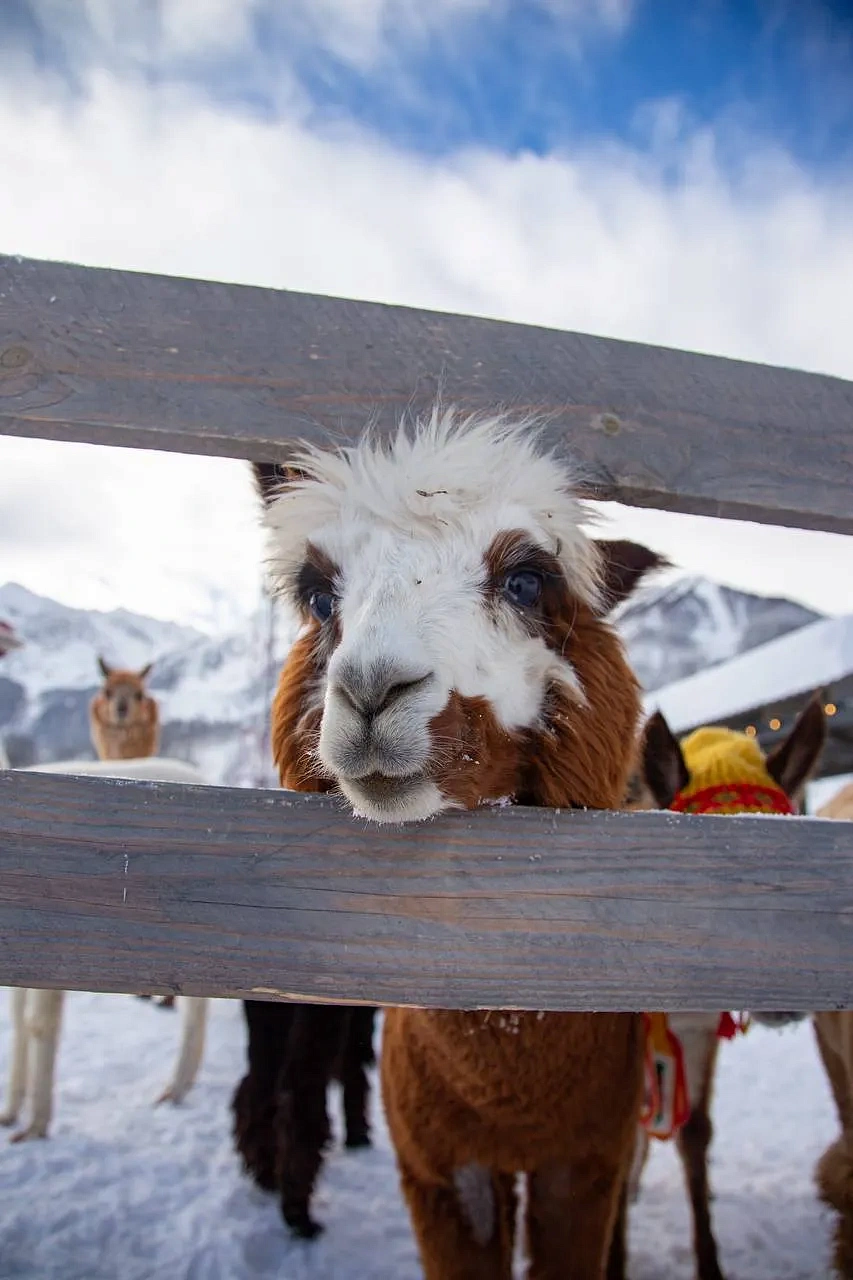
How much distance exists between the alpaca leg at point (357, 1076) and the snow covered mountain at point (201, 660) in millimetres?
2404

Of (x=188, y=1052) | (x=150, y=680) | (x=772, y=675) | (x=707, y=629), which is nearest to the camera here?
(x=188, y=1052)

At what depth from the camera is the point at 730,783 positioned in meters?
2.99

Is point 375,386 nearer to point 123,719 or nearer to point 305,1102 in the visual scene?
point 305,1102

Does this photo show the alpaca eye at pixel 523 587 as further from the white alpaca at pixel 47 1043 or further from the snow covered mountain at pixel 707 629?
the snow covered mountain at pixel 707 629

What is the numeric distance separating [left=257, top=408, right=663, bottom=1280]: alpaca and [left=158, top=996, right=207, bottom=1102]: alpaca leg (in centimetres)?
337

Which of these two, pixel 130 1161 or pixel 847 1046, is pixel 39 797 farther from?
pixel 130 1161

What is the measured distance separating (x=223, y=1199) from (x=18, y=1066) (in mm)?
1770

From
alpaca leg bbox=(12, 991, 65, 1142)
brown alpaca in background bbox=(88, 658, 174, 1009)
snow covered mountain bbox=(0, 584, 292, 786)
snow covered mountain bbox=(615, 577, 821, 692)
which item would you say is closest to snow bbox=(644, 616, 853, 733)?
snow covered mountain bbox=(0, 584, 292, 786)

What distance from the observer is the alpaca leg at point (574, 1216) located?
7.13 feet

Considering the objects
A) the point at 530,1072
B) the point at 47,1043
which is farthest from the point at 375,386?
the point at 47,1043

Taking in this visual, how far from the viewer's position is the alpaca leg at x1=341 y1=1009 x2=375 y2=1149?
4.64 metres

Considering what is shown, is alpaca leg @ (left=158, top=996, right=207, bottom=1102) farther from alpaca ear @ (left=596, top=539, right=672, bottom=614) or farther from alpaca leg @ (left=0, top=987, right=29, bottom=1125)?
alpaca ear @ (left=596, top=539, right=672, bottom=614)

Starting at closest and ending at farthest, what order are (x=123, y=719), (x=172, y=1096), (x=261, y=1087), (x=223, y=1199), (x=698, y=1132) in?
1. (x=698, y=1132)
2. (x=223, y=1199)
3. (x=261, y=1087)
4. (x=172, y=1096)
5. (x=123, y=719)

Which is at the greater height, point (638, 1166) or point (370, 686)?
point (370, 686)
